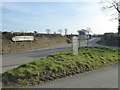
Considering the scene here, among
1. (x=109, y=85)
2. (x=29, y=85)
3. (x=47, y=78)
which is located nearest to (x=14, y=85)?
(x=29, y=85)

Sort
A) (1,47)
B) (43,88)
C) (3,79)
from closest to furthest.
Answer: (43,88), (3,79), (1,47)

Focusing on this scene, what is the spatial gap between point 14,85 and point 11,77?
1.86ft

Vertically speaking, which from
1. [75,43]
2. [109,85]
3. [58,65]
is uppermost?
[75,43]

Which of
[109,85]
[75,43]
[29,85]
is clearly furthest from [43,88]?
[75,43]

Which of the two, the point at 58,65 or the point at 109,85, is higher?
Result: the point at 58,65

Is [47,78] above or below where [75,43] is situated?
below

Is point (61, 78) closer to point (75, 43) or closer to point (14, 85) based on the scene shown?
point (14, 85)

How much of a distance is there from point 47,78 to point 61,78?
57 centimetres

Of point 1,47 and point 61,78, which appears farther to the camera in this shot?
point 1,47

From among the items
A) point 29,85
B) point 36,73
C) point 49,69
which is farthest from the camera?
point 49,69

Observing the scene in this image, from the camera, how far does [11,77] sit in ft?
15.2

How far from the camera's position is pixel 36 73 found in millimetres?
4871

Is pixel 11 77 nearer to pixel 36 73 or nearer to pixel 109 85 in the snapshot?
pixel 36 73

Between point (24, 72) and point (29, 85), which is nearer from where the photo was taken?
point (29, 85)
